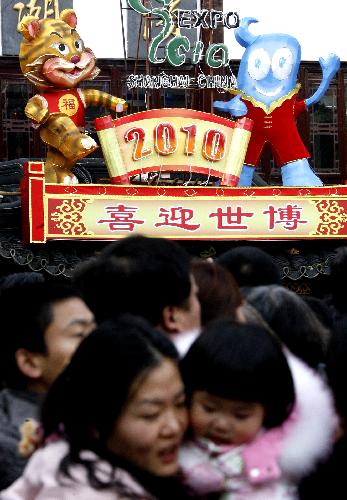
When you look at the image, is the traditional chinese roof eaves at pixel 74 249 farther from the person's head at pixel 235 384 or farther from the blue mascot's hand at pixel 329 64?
the person's head at pixel 235 384

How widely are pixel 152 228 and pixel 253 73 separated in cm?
312

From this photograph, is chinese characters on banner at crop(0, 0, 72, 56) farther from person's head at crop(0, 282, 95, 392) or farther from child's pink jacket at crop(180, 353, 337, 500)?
child's pink jacket at crop(180, 353, 337, 500)

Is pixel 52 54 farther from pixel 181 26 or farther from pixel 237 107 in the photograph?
pixel 237 107

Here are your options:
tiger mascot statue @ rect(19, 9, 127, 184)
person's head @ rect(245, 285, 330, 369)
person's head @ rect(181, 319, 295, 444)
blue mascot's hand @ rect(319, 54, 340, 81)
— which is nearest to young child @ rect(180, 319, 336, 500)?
person's head @ rect(181, 319, 295, 444)

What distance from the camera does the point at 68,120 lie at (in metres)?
12.5

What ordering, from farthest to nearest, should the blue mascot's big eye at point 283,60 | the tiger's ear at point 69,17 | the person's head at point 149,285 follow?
the blue mascot's big eye at point 283,60
the tiger's ear at point 69,17
the person's head at point 149,285

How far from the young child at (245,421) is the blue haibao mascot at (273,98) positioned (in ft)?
38.8

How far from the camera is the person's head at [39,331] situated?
7.66 ft

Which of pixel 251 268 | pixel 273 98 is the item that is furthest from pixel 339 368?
pixel 273 98

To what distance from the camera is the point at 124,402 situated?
1.79 metres

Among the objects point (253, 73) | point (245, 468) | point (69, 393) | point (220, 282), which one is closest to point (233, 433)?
point (245, 468)

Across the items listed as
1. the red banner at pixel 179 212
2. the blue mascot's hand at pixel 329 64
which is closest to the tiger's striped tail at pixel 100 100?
the red banner at pixel 179 212

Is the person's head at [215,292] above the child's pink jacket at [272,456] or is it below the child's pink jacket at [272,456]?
above

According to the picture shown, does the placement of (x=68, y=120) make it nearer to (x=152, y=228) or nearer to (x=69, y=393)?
(x=152, y=228)
